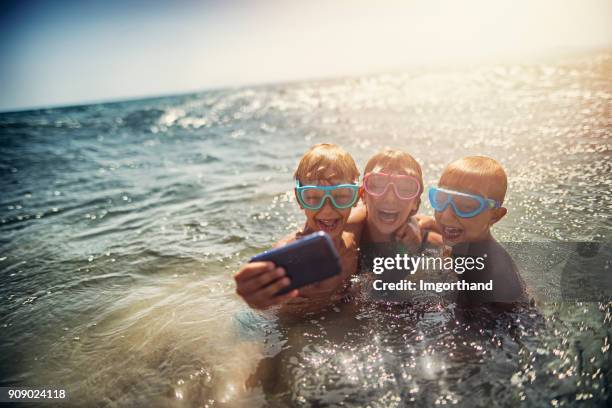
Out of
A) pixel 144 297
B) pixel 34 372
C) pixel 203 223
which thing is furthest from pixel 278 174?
pixel 34 372

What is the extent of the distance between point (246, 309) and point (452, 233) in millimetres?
1966

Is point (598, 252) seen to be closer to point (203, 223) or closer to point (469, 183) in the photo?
point (469, 183)

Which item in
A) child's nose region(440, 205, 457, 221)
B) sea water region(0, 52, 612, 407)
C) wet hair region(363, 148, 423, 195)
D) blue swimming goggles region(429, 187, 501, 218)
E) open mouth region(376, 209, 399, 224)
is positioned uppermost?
wet hair region(363, 148, 423, 195)

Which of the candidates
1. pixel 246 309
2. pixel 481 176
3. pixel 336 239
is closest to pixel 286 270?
pixel 336 239

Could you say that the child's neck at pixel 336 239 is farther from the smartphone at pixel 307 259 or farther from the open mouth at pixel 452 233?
the smartphone at pixel 307 259

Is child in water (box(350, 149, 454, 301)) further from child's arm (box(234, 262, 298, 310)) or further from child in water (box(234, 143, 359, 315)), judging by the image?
child's arm (box(234, 262, 298, 310))

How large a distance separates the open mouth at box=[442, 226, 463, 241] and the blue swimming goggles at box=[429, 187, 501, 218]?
19 cm

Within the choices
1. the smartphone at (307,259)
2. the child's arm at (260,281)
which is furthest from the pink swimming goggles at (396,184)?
the child's arm at (260,281)

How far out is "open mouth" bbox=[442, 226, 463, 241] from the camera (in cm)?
303

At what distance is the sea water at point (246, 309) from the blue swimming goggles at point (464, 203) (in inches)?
31.5

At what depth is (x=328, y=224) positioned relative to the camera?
9.98 ft

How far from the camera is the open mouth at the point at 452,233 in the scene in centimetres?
303

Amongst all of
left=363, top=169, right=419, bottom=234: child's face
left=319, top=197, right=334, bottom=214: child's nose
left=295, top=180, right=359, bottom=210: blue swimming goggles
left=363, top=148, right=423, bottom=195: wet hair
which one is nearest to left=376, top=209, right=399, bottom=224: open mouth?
left=363, top=169, right=419, bottom=234: child's face

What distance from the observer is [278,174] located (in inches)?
305
